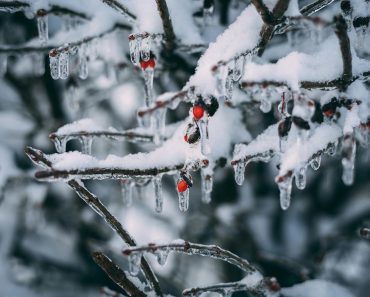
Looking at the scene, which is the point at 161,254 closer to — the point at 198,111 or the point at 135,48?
the point at 198,111

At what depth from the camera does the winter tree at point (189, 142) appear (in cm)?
166

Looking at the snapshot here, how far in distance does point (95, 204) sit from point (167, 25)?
0.92 m

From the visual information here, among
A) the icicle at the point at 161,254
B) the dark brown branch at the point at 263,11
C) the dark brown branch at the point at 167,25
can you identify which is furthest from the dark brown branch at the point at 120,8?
the icicle at the point at 161,254

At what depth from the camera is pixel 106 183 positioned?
4777 millimetres

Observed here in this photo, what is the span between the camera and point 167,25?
2025 millimetres

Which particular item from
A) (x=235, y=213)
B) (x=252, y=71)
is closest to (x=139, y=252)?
(x=252, y=71)

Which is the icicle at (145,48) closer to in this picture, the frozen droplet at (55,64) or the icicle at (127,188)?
the frozen droplet at (55,64)

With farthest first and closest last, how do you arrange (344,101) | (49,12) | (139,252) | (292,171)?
(49,12)
(344,101)
(139,252)
(292,171)

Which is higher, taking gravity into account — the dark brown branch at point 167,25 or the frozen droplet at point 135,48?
the dark brown branch at point 167,25

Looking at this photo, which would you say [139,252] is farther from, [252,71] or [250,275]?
[252,71]

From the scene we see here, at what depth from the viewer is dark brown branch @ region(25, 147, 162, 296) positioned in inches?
62.9

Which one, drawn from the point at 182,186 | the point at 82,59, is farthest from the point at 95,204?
the point at 82,59

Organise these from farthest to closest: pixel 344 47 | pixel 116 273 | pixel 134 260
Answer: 1. pixel 116 273
2. pixel 134 260
3. pixel 344 47

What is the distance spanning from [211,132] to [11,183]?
74.8 inches
